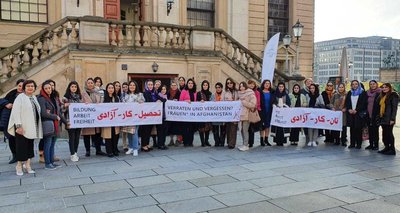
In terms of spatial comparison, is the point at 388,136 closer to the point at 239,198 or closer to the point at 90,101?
the point at 239,198

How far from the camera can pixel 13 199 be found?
5699mm

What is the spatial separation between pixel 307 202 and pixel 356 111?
207 inches

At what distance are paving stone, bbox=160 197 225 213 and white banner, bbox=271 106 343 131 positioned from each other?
5.22 meters

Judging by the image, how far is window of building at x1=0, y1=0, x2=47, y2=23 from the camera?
47.9 feet

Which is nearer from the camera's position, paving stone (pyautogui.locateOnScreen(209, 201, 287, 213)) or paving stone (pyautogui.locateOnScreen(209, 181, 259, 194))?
paving stone (pyautogui.locateOnScreen(209, 201, 287, 213))

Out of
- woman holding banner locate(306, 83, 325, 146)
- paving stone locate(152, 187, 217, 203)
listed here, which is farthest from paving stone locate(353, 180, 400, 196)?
woman holding banner locate(306, 83, 325, 146)

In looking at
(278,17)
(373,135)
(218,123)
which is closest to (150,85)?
(218,123)

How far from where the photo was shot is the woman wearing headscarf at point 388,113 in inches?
360

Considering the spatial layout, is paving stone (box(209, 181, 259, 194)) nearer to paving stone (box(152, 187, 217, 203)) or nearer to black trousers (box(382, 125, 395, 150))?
paving stone (box(152, 187, 217, 203))

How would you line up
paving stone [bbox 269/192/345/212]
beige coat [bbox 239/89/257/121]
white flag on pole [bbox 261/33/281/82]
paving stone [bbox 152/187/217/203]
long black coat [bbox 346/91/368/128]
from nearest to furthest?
paving stone [bbox 269/192/345/212]
paving stone [bbox 152/187/217/203]
beige coat [bbox 239/89/257/121]
long black coat [bbox 346/91/368/128]
white flag on pole [bbox 261/33/281/82]

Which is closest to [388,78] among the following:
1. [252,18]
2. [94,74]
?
[252,18]

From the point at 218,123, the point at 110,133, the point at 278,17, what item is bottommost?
the point at 110,133

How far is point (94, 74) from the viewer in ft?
39.7

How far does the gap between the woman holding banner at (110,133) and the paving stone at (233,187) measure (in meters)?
3.51
